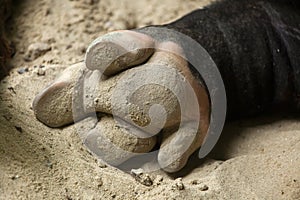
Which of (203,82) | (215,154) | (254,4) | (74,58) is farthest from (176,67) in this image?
(74,58)

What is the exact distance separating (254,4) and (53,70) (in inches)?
20.3

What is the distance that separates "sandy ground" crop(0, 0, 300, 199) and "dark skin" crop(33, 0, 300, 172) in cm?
5

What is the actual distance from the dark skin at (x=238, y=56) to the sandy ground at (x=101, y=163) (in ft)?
0.17

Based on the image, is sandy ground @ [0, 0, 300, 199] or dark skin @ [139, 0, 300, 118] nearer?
sandy ground @ [0, 0, 300, 199]

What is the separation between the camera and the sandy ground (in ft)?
3.87

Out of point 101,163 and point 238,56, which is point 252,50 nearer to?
point 238,56

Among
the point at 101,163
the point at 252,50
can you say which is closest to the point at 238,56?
the point at 252,50

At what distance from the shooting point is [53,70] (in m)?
1.58

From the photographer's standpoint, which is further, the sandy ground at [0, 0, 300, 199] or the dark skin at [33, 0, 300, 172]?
the dark skin at [33, 0, 300, 172]

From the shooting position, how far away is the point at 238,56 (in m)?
1.42

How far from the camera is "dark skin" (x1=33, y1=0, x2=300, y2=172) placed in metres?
1.33

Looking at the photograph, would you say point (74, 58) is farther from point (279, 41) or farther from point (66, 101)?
point (279, 41)

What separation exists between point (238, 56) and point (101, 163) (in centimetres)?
39

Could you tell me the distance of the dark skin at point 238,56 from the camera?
133 centimetres
